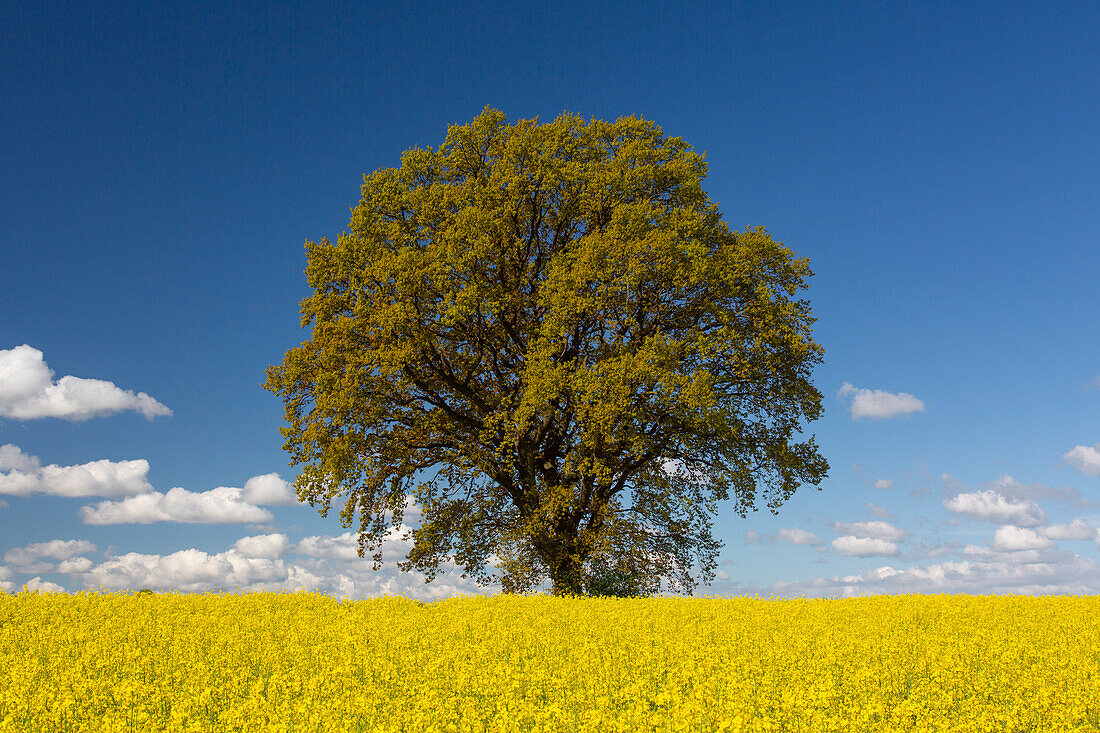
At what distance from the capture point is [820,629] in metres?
12.3

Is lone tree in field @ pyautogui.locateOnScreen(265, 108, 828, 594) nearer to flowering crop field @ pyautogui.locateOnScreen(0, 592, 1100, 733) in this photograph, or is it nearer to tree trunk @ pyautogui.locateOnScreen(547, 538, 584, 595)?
tree trunk @ pyautogui.locateOnScreen(547, 538, 584, 595)

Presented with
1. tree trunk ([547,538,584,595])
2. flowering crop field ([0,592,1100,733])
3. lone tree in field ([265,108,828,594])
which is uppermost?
lone tree in field ([265,108,828,594])

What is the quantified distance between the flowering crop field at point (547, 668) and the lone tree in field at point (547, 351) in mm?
6333

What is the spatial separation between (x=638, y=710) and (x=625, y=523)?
14791 mm

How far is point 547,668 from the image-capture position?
8.87 meters

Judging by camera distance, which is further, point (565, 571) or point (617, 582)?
point (617, 582)

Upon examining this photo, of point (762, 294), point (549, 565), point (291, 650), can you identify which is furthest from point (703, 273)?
point (291, 650)

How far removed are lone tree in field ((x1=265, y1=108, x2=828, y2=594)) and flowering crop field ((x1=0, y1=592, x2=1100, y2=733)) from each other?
20.8 ft

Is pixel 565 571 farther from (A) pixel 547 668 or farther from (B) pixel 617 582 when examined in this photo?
(A) pixel 547 668

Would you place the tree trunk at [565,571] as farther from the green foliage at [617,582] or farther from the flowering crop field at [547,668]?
the flowering crop field at [547,668]

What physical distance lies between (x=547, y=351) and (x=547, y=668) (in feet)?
39.6

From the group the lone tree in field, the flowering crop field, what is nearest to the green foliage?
the lone tree in field

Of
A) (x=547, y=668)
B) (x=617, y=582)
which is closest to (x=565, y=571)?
(x=617, y=582)

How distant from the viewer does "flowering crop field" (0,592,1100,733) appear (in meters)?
6.75
